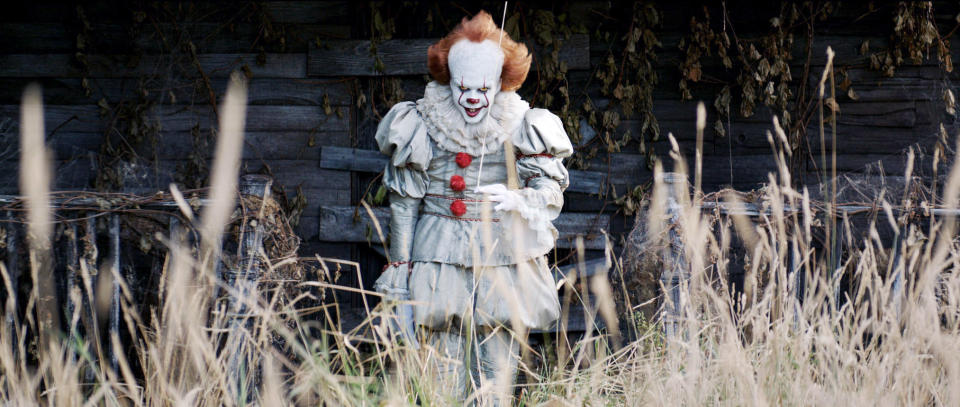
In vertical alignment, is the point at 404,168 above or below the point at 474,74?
below

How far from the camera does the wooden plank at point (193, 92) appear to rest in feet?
14.4

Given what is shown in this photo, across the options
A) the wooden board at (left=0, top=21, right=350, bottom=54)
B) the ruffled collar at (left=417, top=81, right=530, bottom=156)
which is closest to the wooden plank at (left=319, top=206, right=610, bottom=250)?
the wooden board at (left=0, top=21, right=350, bottom=54)

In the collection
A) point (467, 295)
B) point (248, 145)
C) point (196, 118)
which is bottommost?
point (467, 295)

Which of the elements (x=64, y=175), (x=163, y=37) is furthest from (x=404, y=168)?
(x=64, y=175)

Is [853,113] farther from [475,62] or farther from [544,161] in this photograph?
[475,62]

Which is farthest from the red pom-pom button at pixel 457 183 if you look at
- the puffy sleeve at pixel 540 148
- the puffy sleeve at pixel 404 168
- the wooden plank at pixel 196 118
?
the wooden plank at pixel 196 118

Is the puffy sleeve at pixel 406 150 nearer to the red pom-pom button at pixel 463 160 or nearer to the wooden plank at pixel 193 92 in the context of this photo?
the red pom-pom button at pixel 463 160

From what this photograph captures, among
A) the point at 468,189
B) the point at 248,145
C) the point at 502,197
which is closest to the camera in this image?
the point at 502,197

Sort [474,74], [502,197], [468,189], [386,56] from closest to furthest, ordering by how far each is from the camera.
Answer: [502,197]
[474,74]
[468,189]
[386,56]

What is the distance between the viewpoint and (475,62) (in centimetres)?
294

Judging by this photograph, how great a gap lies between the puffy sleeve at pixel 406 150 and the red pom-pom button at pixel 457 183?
114 mm

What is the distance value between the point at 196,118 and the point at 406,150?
1.89m

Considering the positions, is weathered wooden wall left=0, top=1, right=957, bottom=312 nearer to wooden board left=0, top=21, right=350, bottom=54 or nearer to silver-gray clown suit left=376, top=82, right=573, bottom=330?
wooden board left=0, top=21, right=350, bottom=54

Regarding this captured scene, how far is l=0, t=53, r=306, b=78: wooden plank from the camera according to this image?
14.4 feet
